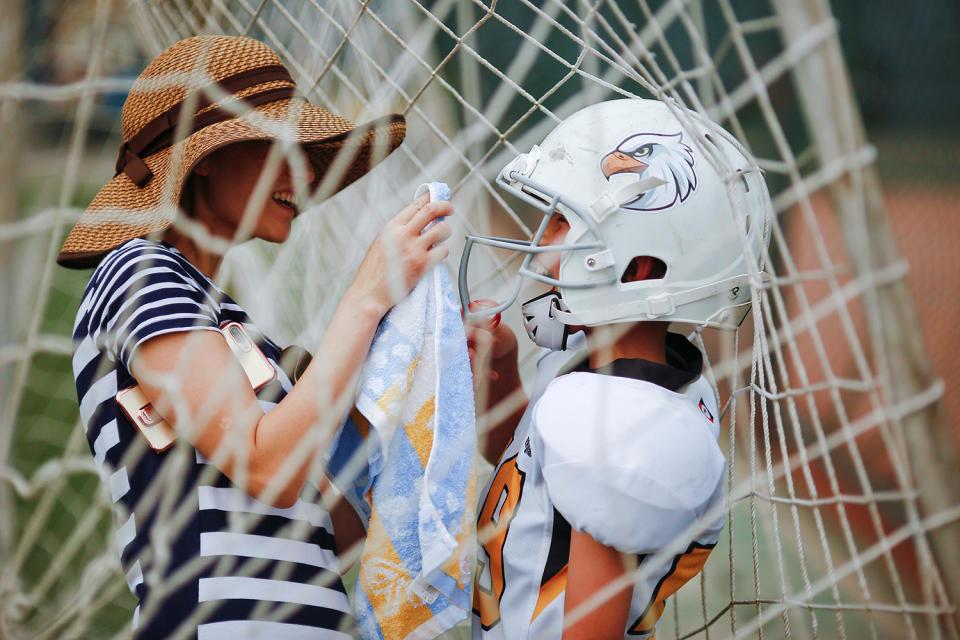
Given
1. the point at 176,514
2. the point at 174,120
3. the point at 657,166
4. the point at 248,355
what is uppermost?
the point at 657,166

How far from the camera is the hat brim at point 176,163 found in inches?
36.6

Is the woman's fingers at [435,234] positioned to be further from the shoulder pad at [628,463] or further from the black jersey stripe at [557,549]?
the black jersey stripe at [557,549]

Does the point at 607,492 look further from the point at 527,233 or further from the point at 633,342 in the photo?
the point at 527,233

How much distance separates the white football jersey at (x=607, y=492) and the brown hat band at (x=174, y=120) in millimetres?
583

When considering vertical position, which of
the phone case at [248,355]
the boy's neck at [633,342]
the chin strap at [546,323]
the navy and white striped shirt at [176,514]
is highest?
the boy's neck at [633,342]

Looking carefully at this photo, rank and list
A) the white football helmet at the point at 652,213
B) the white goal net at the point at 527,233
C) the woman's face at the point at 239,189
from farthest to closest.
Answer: the woman's face at the point at 239,189 < the white football helmet at the point at 652,213 < the white goal net at the point at 527,233

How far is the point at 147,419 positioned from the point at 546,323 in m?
0.53

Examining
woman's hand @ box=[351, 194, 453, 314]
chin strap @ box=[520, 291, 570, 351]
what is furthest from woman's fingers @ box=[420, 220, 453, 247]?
chin strap @ box=[520, 291, 570, 351]

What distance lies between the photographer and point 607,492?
766 mm

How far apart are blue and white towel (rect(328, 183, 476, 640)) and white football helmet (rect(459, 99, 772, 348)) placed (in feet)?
0.37

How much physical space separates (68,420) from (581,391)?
2.07 metres

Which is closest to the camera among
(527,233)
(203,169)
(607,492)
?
(607,492)

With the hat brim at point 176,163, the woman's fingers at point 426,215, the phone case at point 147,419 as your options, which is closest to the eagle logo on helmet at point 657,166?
the woman's fingers at point 426,215

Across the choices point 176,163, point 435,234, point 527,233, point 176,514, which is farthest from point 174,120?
point 527,233
